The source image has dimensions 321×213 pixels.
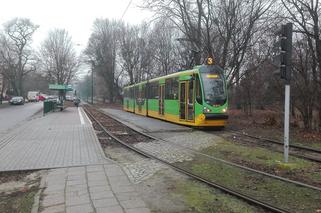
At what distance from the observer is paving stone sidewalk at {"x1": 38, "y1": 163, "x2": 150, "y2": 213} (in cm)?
583

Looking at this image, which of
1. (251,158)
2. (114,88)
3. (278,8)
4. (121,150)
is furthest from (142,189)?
(114,88)

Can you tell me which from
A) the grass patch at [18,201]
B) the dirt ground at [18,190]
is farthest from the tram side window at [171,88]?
the grass patch at [18,201]

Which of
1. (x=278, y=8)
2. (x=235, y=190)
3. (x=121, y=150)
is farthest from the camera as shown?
(x=278, y=8)

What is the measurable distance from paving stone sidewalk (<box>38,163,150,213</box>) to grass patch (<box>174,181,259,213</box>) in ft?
2.70

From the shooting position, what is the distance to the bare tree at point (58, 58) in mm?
79500

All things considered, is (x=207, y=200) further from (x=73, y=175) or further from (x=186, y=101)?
(x=186, y=101)

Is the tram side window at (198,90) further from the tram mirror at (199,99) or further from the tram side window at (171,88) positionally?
the tram side window at (171,88)

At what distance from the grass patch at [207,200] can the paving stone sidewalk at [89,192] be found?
82 cm

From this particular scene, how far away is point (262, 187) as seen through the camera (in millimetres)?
7164

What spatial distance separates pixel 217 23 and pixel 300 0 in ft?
28.8

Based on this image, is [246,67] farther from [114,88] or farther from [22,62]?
[22,62]

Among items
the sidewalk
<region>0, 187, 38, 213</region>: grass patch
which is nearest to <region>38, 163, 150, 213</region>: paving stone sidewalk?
the sidewalk

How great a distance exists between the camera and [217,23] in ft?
81.7

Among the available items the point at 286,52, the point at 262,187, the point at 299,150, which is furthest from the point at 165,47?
the point at 262,187
